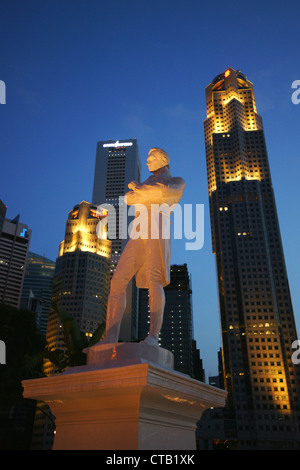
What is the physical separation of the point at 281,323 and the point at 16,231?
10127cm

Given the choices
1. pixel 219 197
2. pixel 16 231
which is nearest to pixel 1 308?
pixel 219 197

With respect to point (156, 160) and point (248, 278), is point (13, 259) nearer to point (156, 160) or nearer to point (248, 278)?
point (248, 278)

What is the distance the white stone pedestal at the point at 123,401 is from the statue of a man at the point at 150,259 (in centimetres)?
56

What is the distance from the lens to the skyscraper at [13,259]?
12756 centimetres

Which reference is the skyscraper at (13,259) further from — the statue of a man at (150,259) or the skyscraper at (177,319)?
the statue of a man at (150,259)

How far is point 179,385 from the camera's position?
12.0 ft

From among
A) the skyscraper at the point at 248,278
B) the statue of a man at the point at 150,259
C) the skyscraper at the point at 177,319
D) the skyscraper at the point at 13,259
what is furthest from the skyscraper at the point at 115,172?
the statue of a man at the point at 150,259

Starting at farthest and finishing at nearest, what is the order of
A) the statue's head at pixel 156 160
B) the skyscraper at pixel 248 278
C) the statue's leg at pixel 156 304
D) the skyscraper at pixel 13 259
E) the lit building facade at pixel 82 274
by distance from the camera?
the skyscraper at pixel 13 259 < the lit building facade at pixel 82 274 < the skyscraper at pixel 248 278 < the statue's head at pixel 156 160 < the statue's leg at pixel 156 304

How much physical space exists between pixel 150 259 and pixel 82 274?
327ft

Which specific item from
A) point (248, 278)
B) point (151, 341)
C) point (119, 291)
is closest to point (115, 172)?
point (248, 278)

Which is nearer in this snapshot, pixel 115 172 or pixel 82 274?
pixel 82 274

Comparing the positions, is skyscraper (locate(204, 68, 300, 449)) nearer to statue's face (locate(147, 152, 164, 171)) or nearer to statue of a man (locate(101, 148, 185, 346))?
statue of a man (locate(101, 148, 185, 346))

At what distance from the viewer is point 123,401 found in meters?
3.48

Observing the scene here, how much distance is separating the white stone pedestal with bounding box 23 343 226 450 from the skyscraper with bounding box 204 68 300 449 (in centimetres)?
8422
